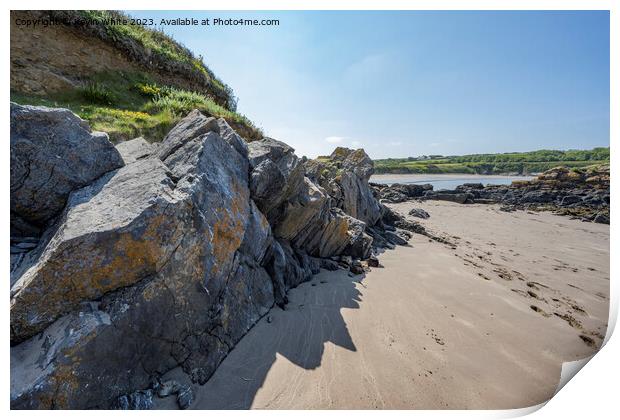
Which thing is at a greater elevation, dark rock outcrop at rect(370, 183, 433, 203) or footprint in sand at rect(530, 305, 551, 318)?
dark rock outcrop at rect(370, 183, 433, 203)

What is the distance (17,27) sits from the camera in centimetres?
868

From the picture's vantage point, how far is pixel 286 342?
4543mm

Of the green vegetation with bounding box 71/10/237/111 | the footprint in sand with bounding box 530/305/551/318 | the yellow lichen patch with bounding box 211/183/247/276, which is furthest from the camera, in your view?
the green vegetation with bounding box 71/10/237/111

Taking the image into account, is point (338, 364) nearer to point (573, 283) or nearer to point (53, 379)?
point (53, 379)

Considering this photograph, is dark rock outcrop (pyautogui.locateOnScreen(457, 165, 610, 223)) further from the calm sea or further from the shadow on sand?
the shadow on sand

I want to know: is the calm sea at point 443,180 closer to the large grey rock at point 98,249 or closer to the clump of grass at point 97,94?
the clump of grass at point 97,94

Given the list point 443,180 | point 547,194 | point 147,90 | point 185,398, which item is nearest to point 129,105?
point 147,90

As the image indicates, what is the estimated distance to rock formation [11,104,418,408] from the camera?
2922mm

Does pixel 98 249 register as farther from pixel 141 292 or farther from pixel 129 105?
pixel 129 105

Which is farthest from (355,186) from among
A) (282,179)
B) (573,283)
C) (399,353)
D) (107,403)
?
(107,403)

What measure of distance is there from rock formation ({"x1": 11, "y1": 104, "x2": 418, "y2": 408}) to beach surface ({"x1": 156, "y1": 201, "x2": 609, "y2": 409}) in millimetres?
540

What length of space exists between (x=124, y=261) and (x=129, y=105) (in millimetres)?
10628

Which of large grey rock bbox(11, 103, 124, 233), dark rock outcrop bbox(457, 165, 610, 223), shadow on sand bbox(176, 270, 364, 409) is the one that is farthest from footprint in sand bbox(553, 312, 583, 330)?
dark rock outcrop bbox(457, 165, 610, 223)

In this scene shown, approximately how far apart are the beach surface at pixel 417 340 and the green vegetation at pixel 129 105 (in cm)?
758
